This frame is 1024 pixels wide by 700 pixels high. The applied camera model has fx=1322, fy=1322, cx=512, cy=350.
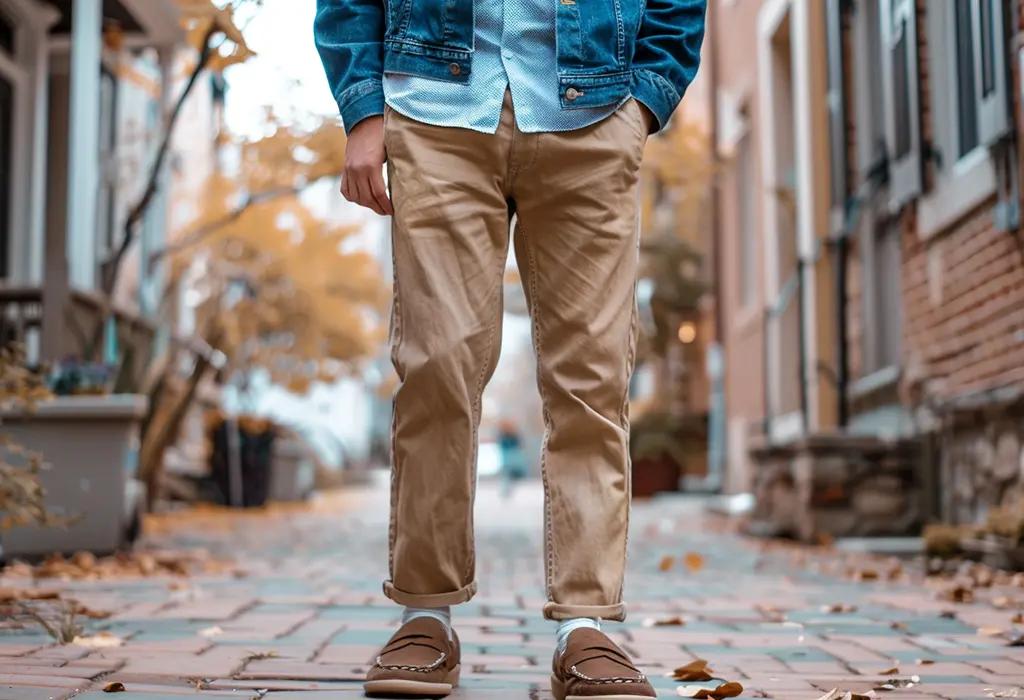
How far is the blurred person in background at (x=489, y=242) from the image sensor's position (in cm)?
241

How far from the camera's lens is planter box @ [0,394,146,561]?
547 cm

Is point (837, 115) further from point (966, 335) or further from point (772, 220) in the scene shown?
point (966, 335)

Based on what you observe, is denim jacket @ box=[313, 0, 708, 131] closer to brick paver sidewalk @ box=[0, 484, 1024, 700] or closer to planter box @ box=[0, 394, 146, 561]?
brick paver sidewalk @ box=[0, 484, 1024, 700]

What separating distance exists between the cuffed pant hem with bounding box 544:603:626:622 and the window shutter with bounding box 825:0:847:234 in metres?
6.45

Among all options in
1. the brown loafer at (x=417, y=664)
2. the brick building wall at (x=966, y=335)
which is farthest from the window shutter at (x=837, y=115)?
the brown loafer at (x=417, y=664)

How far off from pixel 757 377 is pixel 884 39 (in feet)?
15.5

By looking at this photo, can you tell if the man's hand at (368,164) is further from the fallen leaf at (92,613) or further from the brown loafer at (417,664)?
the fallen leaf at (92,613)

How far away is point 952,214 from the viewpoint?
6.21 m

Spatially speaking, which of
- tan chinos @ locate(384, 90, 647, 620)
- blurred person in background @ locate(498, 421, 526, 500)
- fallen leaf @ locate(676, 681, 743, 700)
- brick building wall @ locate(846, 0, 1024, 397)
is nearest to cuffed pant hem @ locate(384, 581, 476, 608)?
tan chinos @ locate(384, 90, 647, 620)

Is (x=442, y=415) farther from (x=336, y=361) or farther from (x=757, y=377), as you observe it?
(x=336, y=361)

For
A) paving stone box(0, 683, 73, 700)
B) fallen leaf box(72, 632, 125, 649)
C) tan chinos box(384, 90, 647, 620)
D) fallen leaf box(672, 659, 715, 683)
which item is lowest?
fallen leaf box(672, 659, 715, 683)

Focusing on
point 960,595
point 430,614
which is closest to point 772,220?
point 960,595

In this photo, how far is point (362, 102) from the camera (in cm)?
246

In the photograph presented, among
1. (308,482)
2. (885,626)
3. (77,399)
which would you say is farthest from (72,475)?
(308,482)
